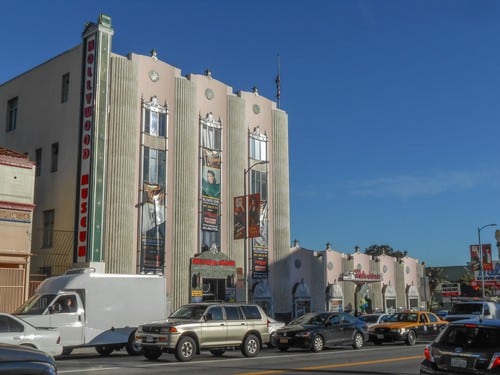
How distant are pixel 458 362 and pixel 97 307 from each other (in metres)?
13.6

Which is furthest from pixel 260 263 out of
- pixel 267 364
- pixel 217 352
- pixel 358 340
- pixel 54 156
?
pixel 267 364

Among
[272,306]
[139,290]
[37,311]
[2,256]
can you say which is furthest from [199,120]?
[37,311]

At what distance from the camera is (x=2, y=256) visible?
26609 millimetres

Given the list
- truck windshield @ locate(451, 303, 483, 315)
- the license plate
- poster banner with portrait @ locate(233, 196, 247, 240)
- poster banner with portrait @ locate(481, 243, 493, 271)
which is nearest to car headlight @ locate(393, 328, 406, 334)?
truck windshield @ locate(451, 303, 483, 315)

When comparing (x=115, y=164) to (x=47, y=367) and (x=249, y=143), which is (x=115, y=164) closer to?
(x=249, y=143)

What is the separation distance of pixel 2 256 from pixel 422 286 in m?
40.2

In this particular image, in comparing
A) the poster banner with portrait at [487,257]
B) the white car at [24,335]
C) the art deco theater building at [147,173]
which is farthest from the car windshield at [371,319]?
the poster banner with portrait at [487,257]

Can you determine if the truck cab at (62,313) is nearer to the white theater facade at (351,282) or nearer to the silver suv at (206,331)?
the silver suv at (206,331)

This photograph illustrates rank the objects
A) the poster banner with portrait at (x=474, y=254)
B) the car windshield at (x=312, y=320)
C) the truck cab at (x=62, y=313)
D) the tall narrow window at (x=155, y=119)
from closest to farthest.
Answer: the truck cab at (x=62, y=313) → the car windshield at (x=312, y=320) → the tall narrow window at (x=155, y=119) → the poster banner with portrait at (x=474, y=254)

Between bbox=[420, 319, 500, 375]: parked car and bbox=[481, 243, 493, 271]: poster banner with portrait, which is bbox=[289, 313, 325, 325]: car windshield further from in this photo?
bbox=[481, 243, 493, 271]: poster banner with portrait

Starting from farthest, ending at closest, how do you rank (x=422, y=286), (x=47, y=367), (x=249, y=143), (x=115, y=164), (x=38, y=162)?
(x=422, y=286), (x=249, y=143), (x=38, y=162), (x=115, y=164), (x=47, y=367)

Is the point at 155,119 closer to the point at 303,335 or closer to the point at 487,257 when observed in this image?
the point at 303,335

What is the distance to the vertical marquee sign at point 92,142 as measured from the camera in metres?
30.4

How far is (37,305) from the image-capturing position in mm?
19734
